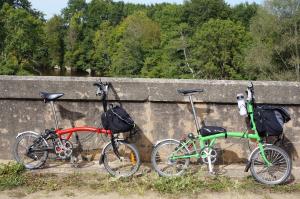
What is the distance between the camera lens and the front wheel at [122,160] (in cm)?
573

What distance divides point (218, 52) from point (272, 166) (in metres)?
38.0

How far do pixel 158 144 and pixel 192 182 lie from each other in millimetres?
673

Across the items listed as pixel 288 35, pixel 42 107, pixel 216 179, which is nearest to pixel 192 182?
pixel 216 179

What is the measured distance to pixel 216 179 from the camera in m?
5.59

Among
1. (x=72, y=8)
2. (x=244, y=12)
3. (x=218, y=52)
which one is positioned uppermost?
(x=72, y=8)

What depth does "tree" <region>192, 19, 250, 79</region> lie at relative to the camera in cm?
4162

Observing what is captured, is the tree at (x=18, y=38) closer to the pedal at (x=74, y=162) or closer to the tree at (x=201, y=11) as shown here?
the tree at (x=201, y=11)

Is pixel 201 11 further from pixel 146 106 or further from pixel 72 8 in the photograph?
pixel 146 106

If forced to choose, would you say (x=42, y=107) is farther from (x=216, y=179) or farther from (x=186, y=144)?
(x=216, y=179)

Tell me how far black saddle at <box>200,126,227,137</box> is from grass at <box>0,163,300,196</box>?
1.77 ft

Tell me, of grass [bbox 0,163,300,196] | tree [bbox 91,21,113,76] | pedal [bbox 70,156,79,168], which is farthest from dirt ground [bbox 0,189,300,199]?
tree [bbox 91,21,113,76]

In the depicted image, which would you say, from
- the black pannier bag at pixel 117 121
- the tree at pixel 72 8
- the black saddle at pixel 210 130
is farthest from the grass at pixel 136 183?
the tree at pixel 72 8

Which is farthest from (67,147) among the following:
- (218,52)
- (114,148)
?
(218,52)

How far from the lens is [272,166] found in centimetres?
554
